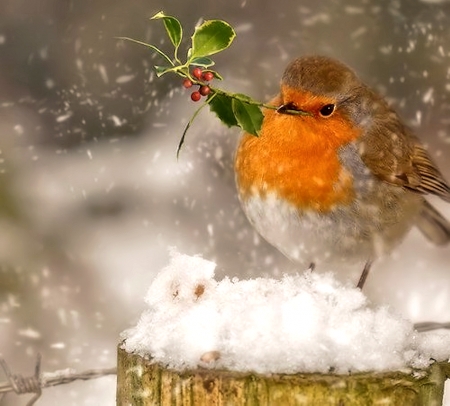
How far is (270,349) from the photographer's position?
1.60 m

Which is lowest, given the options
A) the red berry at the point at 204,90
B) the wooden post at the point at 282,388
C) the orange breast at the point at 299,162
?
the wooden post at the point at 282,388

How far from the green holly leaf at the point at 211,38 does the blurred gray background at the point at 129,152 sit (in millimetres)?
2587

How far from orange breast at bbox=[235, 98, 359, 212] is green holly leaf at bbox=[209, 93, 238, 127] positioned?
62 cm

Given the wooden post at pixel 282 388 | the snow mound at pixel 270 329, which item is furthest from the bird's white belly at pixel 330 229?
the wooden post at pixel 282 388

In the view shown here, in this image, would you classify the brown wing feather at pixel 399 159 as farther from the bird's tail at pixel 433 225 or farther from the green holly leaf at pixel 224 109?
the green holly leaf at pixel 224 109

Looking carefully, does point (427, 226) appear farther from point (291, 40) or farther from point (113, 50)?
point (113, 50)

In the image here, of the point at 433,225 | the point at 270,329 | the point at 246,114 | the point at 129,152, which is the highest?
the point at 129,152

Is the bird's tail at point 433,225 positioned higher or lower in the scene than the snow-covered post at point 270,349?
higher

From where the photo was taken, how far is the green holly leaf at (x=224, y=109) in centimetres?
173

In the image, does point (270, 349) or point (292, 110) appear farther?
point (292, 110)

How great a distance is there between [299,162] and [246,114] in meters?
0.68

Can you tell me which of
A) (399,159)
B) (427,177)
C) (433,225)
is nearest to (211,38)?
(399,159)

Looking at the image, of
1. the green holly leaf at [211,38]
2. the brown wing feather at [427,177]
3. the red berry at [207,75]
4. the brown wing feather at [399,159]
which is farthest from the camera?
the brown wing feather at [427,177]

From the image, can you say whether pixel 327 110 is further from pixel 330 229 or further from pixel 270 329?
pixel 270 329
